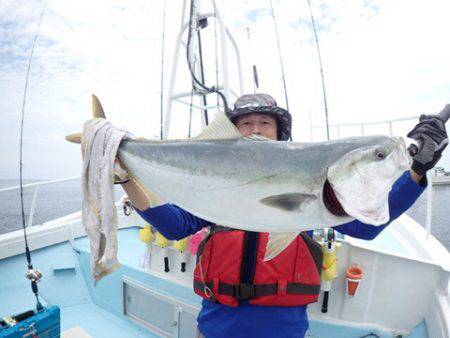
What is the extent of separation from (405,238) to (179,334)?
13.6 ft

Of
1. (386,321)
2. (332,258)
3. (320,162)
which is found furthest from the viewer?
(386,321)

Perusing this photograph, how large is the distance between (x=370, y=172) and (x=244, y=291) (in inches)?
49.4

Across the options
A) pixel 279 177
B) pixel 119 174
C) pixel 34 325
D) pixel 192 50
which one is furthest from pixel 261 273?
pixel 192 50

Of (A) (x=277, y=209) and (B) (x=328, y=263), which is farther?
(B) (x=328, y=263)

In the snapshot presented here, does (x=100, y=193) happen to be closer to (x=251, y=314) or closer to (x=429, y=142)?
(x=251, y=314)

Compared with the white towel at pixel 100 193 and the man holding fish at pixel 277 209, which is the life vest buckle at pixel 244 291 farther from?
the white towel at pixel 100 193

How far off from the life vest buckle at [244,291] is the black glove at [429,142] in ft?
4.56

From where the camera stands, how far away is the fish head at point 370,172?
1514 mm

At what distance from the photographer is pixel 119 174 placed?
1.79 m

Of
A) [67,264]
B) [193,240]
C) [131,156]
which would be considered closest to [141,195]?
[131,156]

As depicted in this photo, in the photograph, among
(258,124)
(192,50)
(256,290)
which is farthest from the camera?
(192,50)

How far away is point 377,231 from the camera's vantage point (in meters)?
2.11

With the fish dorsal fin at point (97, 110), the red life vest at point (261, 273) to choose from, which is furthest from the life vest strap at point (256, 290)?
the fish dorsal fin at point (97, 110)

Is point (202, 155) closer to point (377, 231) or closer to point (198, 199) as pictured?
point (198, 199)
